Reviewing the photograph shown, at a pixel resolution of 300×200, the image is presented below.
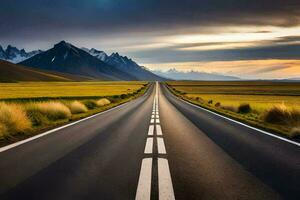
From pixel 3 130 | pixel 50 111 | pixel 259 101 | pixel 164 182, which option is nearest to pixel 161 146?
pixel 164 182

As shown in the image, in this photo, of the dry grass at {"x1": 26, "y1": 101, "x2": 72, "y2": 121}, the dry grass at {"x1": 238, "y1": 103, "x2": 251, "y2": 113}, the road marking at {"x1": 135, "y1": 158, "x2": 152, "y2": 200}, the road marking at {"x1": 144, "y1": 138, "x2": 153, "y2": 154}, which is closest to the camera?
the road marking at {"x1": 135, "y1": 158, "x2": 152, "y2": 200}

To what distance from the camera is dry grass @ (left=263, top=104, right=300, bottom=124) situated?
1711 centimetres

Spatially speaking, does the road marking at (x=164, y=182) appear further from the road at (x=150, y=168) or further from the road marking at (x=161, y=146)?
the road marking at (x=161, y=146)

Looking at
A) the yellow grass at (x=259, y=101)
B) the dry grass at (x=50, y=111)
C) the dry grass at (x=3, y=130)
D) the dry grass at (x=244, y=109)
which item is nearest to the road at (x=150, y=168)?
the dry grass at (x=3, y=130)

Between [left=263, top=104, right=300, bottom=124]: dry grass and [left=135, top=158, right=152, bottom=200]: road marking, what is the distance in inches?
449

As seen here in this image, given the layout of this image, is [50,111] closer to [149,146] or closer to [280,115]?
[149,146]

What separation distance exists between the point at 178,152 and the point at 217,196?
143 inches

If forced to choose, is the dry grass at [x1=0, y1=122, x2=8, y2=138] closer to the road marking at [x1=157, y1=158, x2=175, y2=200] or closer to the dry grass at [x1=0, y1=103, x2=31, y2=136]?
the dry grass at [x1=0, y1=103, x2=31, y2=136]

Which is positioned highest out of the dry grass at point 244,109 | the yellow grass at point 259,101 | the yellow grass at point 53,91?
the dry grass at point 244,109

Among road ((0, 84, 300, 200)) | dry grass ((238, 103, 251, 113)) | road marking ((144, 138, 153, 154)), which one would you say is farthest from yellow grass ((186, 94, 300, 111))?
road ((0, 84, 300, 200))

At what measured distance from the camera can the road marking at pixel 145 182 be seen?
17.1ft

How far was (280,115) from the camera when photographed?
17.5m

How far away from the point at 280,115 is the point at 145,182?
43.4 feet

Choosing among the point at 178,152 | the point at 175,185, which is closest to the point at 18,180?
the point at 175,185
